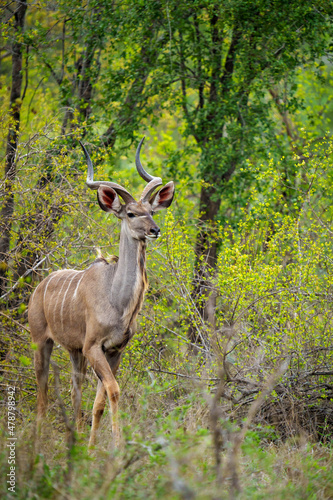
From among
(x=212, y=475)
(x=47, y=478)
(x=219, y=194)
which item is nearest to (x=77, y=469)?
(x=47, y=478)

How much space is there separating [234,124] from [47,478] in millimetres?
5552

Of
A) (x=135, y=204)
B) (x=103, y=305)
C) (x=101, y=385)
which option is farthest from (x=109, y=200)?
(x=101, y=385)

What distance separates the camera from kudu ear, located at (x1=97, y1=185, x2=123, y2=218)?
4.88 m

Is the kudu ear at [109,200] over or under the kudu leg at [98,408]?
over

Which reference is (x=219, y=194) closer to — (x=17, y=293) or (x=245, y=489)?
(x=17, y=293)

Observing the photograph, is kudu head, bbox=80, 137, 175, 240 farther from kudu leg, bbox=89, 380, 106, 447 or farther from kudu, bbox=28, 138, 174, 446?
kudu leg, bbox=89, 380, 106, 447

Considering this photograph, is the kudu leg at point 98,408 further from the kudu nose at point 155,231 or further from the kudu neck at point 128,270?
the kudu nose at point 155,231

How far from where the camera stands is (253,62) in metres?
7.71

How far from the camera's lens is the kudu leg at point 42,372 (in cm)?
516

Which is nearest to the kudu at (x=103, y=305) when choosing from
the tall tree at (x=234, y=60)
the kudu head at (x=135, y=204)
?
the kudu head at (x=135, y=204)

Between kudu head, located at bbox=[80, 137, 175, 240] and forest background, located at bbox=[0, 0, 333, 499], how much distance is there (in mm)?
640

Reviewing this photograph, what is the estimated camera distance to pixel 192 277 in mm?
6234

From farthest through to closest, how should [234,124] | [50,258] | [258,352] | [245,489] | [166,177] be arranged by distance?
1. [166,177]
2. [234,124]
3. [50,258]
4. [258,352]
5. [245,489]

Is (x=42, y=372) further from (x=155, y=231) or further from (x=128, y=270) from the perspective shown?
(x=155, y=231)
